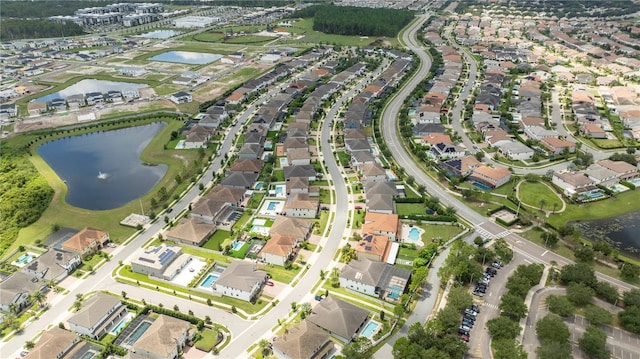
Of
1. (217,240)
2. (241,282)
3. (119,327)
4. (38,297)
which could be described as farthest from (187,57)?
(119,327)

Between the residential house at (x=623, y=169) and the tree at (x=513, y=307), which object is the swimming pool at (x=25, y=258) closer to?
the tree at (x=513, y=307)

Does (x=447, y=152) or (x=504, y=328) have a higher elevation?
(x=447, y=152)

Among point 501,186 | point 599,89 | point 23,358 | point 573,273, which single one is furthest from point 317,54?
point 23,358

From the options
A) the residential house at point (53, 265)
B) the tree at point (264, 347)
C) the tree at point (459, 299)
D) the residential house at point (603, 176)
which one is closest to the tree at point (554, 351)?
the tree at point (459, 299)

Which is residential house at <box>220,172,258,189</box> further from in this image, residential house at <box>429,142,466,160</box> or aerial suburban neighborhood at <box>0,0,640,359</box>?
residential house at <box>429,142,466,160</box>

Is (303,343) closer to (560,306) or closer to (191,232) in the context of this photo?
(191,232)

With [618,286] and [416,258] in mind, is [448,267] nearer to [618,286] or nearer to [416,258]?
[416,258]

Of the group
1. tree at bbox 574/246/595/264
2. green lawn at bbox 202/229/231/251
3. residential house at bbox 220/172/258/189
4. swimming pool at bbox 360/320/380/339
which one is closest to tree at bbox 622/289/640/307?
tree at bbox 574/246/595/264
